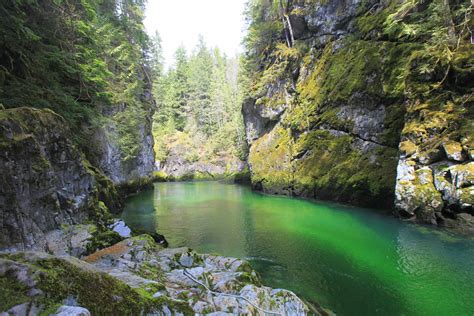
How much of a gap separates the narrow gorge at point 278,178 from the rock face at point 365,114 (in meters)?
0.10

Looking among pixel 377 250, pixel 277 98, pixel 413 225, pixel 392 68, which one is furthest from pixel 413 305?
pixel 277 98

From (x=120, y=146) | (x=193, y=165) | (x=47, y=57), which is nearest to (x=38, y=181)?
(x=47, y=57)

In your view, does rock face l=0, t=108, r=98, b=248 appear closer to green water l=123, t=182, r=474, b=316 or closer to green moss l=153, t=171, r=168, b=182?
green water l=123, t=182, r=474, b=316

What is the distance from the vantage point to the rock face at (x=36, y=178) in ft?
22.3

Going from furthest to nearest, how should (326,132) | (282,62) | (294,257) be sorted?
(282,62)
(326,132)
(294,257)

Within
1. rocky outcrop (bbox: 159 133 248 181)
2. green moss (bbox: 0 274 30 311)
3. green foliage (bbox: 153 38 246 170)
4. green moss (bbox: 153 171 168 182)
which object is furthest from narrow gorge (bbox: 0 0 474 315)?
green foliage (bbox: 153 38 246 170)

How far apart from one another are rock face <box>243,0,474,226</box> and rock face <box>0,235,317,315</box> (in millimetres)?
11235

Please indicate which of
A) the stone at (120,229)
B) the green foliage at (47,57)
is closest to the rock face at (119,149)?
the green foliage at (47,57)

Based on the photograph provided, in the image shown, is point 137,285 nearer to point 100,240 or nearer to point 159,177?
point 100,240

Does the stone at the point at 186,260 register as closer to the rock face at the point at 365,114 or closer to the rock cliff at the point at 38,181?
the rock cliff at the point at 38,181

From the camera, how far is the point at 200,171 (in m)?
52.4

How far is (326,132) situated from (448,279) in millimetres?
15905

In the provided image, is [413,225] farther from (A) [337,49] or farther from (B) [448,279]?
(A) [337,49]

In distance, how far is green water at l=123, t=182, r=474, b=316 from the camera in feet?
24.1
